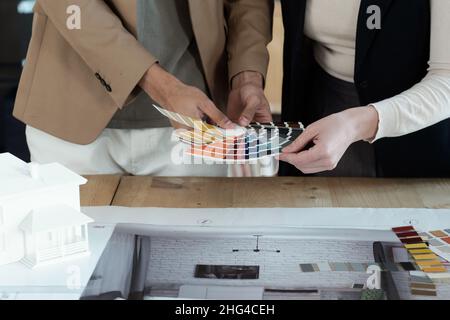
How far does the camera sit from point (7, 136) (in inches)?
120

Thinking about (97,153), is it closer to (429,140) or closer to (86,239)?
(86,239)

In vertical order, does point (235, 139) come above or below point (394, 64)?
below

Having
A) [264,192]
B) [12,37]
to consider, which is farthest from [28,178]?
[12,37]

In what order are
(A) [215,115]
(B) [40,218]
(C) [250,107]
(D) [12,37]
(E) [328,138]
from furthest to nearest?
(D) [12,37] → (C) [250,107] → (A) [215,115] → (E) [328,138] → (B) [40,218]

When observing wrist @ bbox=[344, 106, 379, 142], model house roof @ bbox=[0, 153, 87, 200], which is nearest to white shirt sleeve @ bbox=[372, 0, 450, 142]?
wrist @ bbox=[344, 106, 379, 142]

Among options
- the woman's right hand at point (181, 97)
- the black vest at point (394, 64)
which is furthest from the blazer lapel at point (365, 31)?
the woman's right hand at point (181, 97)

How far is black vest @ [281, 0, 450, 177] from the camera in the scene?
1.39 meters

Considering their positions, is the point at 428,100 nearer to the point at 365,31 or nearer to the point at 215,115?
the point at 365,31

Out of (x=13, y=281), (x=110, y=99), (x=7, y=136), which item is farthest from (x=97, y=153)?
(x=7, y=136)

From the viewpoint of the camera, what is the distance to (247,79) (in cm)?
152

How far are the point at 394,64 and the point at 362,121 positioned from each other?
0.22 m

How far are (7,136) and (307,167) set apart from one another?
207 cm

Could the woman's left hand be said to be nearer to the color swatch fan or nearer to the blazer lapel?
the color swatch fan

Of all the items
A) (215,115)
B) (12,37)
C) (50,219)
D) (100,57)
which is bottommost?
(50,219)
